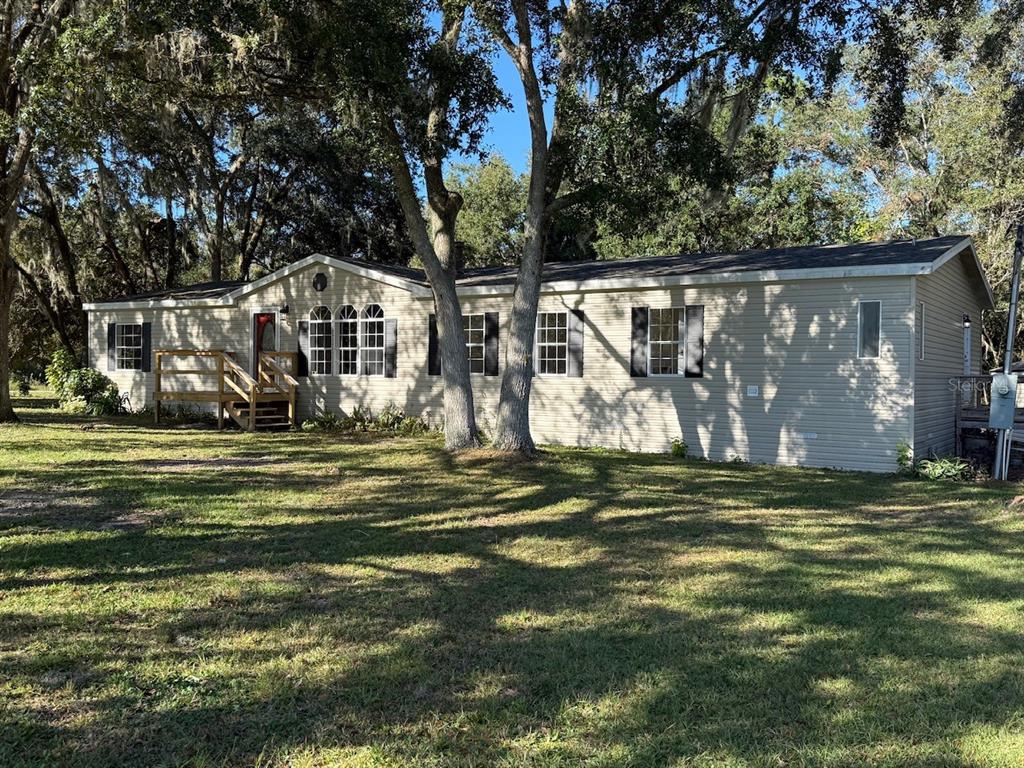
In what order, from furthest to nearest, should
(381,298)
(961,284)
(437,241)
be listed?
(381,298), (961,284), (437,241)

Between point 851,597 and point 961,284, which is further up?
point 961,284

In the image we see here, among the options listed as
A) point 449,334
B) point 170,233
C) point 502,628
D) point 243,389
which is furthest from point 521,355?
point 170,233

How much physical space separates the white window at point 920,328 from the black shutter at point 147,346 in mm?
15651

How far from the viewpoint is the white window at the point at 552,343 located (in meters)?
12.9

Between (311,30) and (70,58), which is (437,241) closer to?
(311,30)

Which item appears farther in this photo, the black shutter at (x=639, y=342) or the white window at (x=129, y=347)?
the white window at (x=129, y=347)

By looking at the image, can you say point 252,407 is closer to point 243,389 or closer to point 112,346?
point 243,389

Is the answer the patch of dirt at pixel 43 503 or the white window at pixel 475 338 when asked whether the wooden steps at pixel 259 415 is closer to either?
the white window at pixel 475 338

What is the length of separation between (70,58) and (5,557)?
706cm

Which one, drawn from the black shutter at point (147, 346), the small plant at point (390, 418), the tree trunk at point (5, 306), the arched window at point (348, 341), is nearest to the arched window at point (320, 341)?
the arched window at point (348, 341)

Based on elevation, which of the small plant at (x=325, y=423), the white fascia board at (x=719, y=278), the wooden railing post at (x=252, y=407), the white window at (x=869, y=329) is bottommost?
the small plant at (x=325, y=423)

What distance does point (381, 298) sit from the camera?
1462cm

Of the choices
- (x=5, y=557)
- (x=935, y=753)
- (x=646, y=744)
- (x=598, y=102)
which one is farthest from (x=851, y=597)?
(x=598, y=102)

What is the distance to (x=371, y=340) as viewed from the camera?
14.8m
